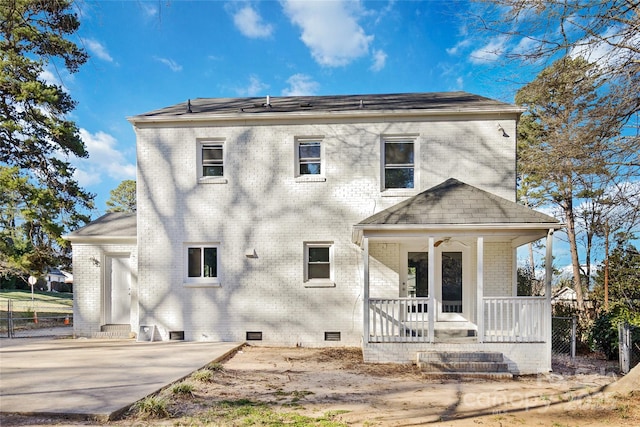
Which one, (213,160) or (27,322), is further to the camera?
(27,322)

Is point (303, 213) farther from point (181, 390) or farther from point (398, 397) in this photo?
point (181, 390)

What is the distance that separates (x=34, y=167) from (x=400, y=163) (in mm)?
16797

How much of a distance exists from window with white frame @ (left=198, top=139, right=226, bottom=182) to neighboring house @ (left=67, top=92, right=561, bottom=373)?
1.3 inches

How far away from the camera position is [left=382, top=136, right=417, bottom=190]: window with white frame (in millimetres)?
11891

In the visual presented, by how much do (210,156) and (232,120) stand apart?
50.8 inches

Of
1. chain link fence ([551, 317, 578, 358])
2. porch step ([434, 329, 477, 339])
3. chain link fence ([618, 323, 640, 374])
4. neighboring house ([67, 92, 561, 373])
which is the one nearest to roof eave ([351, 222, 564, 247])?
neighboring house ([67, 92, 561, 373])

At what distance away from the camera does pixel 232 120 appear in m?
12.2

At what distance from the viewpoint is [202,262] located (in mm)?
12156

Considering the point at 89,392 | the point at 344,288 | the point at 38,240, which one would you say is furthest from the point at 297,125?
the point at 38,240

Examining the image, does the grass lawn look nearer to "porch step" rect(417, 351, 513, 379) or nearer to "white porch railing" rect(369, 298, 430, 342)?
"white porch railing" rect(369, 298, 430, 342)

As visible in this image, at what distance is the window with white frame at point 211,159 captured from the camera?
12344 millimetres

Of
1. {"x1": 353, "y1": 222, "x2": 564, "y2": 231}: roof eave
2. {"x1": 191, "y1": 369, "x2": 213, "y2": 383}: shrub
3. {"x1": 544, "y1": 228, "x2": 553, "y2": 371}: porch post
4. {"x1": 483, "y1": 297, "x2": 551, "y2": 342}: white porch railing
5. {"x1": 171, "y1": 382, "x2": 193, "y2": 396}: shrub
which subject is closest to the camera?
{"x1": 171, "y1": 382, "x2": 193, "y2": 396}: shrub

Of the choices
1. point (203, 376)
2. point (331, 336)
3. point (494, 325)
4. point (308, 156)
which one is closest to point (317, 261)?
point (331, 336)

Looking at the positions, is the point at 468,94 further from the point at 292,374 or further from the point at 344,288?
the point at 292,374
